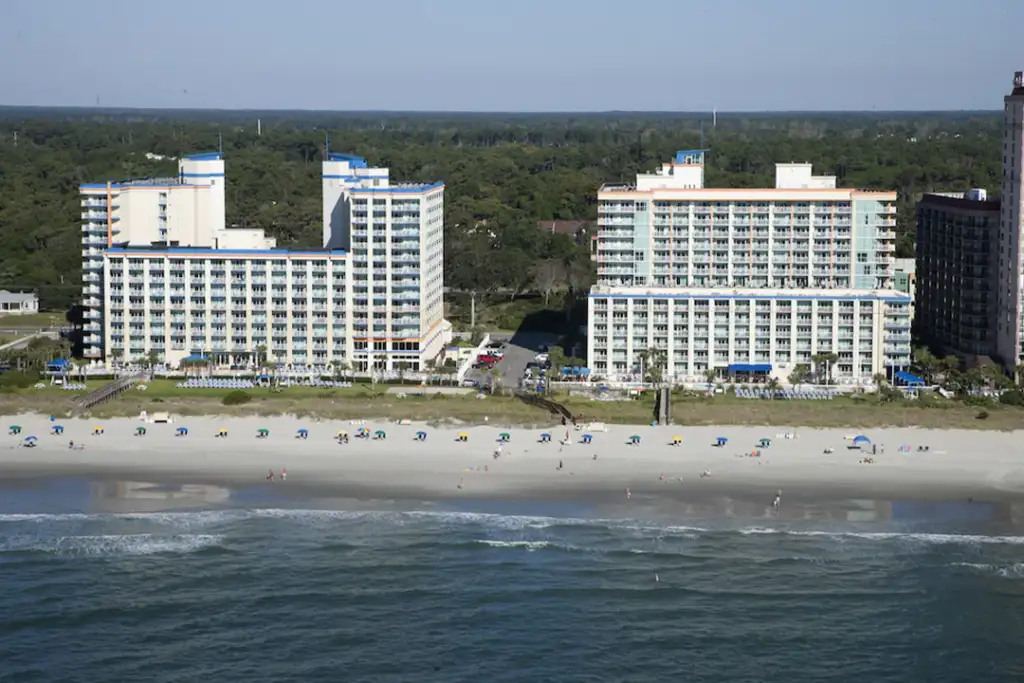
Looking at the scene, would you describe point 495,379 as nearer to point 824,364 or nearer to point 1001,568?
point 824,364

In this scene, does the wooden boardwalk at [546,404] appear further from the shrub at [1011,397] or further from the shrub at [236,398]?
the shrub at [1011,397]

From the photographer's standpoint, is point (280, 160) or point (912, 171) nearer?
point (912, 171)

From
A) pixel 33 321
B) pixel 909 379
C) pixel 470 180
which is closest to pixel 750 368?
pixel 909 379

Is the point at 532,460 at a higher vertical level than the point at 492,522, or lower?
higher

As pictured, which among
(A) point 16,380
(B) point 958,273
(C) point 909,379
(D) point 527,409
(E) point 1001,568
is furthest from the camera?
(B) point 958,273

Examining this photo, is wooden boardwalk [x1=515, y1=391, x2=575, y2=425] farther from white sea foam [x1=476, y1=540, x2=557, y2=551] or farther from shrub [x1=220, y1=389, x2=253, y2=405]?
white sea foam [x1=476, y1=540, x2=557, y2=551]

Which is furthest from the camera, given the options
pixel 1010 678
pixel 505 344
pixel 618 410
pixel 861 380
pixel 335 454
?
pixel 505 344

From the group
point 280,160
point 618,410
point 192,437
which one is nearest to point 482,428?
point 618,410

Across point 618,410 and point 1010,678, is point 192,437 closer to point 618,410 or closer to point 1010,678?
point 618,410
